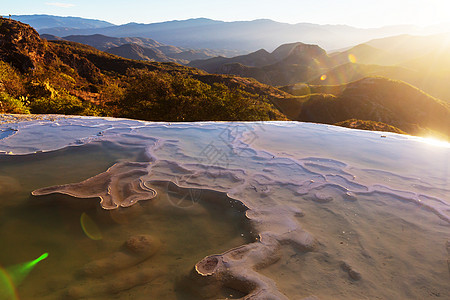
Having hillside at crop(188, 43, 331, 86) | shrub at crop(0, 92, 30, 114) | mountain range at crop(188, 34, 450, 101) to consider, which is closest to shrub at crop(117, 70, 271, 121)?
shrub at crop(0, 92, 30, 114)

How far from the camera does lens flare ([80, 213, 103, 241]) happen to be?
2549mm

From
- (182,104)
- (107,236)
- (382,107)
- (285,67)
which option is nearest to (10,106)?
(182,104)

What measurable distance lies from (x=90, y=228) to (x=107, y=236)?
0.26 m

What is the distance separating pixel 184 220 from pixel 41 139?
4148 millimetres

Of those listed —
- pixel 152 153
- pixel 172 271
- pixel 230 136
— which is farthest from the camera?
pixel 230 136

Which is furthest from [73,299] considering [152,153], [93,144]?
[93,144]

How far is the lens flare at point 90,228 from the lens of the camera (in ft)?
8.36

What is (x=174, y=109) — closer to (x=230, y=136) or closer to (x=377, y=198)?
(x=230, y=136)

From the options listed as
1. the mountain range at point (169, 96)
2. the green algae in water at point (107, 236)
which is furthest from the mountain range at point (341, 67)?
the green algae in water at point (107, 236)

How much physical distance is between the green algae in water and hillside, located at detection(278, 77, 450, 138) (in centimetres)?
2804

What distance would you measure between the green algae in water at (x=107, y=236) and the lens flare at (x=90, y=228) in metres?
0.02

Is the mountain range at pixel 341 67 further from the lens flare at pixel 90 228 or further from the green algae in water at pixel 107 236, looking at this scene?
the lens flare at pixel 90 228

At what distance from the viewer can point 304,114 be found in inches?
1195

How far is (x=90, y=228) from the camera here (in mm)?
2668
